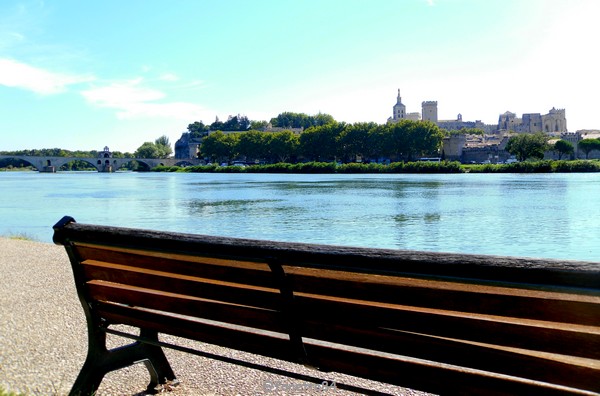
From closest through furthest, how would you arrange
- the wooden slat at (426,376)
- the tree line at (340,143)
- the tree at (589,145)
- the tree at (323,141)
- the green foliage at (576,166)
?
the wooden slat at (426,376)
the green foliage at (576,166)
the tree line at (340,143)
the tree at (323,141)
the tree at (589,145)

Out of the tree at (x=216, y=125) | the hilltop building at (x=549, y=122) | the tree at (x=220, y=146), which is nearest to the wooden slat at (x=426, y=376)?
the tree at (x=220, y=146)

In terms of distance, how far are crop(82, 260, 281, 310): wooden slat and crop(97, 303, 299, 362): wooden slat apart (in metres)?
0.22

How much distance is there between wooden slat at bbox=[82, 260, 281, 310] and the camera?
2.79 meters

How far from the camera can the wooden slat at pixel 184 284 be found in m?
2.79

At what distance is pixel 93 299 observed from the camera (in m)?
3.59

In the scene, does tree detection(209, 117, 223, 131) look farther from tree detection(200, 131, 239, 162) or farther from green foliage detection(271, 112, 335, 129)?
tree detection(200, 131, 239, 162)

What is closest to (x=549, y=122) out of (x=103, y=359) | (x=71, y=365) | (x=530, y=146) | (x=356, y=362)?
(x=530, y=146)

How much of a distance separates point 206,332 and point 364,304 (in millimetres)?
1103

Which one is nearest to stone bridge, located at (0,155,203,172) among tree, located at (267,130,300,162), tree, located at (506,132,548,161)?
tree, located at (267,130,300,162)

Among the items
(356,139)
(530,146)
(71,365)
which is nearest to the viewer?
(71,365)

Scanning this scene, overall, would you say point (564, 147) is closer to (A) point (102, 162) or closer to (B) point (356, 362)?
(A) point (102, 162)

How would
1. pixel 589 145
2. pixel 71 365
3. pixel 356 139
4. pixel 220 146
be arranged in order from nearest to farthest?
pixel 71 365
pixel 356 139
pixel 589 145
pixel 220 146

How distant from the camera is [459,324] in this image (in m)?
2.19

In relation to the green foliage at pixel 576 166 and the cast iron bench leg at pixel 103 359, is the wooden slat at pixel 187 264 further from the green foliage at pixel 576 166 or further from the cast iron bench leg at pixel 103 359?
the green foliage at pixel 576 166
